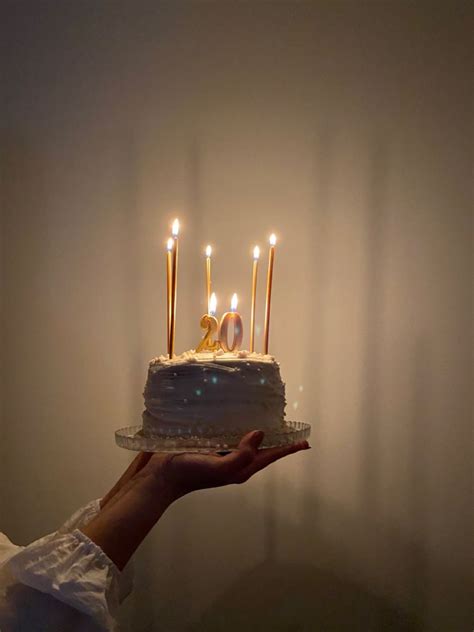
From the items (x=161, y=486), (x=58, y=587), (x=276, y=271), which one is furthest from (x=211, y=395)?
(x=276, y=271)

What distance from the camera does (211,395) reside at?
1280 mm

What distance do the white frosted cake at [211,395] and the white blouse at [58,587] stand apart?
283 millimetres

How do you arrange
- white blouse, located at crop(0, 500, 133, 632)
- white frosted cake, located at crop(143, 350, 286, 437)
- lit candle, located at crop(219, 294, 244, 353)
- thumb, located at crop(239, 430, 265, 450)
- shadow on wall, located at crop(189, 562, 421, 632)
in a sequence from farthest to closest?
shadow on wall, located at crop(189, 562, 421, 632)
lit candle, located at crop(219, 294, 244, 353)
white frosted cake, located at crop(143, 350, 286, 437)
thumb, located at crop(239, 430, 265, 450)
white blouse, located at crop(0, 500, 133, 632)

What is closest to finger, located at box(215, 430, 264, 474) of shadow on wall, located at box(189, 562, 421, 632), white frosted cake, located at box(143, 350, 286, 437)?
white frosted cake, located at box(143, 350, 286, 437)

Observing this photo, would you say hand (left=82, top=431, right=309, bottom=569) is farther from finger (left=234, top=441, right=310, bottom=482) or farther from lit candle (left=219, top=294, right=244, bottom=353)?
lit candle (left=219, top=294, right=244, bottom=353)

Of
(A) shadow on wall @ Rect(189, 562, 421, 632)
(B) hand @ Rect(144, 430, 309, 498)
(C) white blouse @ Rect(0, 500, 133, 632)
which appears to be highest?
(B) hand @ Rect(144, 430, 309, 498)

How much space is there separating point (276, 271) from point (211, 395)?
0.64 m

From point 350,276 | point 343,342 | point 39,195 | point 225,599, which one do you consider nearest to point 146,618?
point 225,599

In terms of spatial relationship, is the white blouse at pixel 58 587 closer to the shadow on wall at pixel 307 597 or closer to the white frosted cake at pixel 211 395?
the white frosted cake at pixel 211 395

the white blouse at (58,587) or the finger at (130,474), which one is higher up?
the finger at (130,474)

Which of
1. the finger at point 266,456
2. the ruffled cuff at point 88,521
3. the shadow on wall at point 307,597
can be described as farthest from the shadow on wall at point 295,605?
the finger at point 266,456

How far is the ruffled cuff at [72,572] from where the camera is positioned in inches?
42.1

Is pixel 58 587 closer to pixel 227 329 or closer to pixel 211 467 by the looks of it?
pixel 211 467

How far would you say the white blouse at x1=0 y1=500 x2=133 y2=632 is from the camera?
3.50ft
